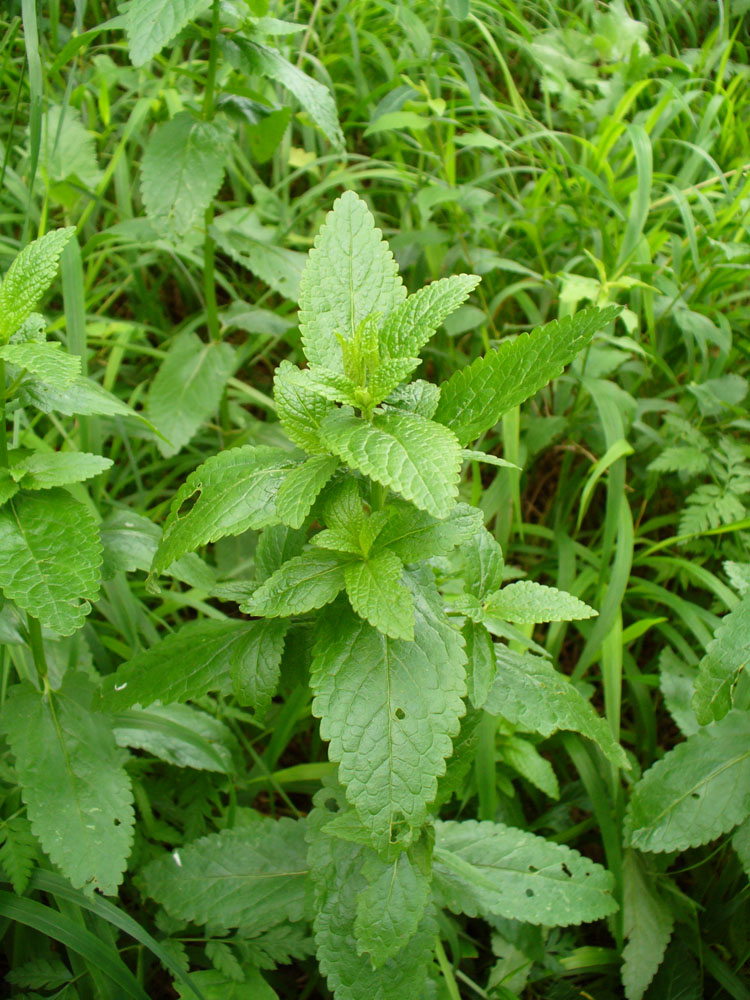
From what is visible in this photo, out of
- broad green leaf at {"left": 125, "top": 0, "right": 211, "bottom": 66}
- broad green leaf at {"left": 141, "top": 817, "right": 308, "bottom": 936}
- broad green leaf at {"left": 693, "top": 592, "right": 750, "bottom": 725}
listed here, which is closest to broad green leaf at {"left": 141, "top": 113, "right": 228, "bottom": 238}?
broad green leaf at {"left": 125, "top": 0, "right": 211, "bottom": 66}

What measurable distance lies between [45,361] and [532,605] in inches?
36.4

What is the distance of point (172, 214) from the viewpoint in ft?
6.27

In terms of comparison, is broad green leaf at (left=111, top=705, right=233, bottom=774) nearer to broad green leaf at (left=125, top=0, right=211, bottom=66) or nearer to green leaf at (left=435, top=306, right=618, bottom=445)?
green leaf at (left=435, top=306, right=618, bottom=445)

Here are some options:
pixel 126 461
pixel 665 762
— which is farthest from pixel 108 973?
pixel 126 461

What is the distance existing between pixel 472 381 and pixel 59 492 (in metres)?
0.76

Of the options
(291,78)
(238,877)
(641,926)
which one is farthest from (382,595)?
(291,78)

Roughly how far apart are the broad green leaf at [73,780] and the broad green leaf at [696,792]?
1079mm

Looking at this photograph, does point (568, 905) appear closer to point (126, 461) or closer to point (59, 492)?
point (59, 492)

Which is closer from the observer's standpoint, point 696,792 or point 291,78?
point 696,792

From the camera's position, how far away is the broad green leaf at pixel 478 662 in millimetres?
1278

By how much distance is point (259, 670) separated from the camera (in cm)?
129

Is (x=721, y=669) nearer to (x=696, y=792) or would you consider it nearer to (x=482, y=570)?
(x=696, y=792)

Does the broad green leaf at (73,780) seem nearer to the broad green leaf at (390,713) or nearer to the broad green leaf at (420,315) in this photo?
the broad green leaf at (390,713)

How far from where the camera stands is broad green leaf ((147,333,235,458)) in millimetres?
2139
